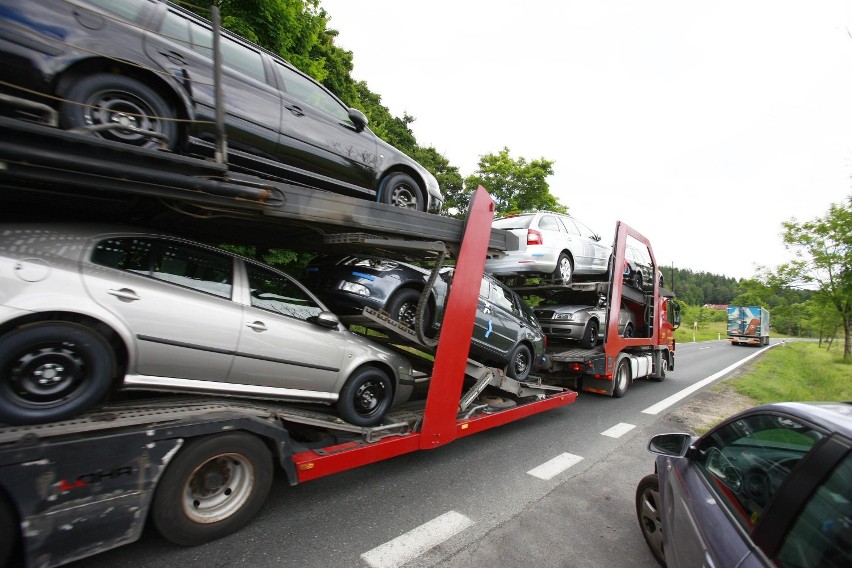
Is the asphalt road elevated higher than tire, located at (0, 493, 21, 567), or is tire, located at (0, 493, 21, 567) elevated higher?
tire, located at (0, 493, 21, 567)

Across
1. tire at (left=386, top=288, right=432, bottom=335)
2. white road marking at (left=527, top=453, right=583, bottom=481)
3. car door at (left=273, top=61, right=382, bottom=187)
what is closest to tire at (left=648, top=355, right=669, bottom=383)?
white road marking at (left=527, top=453, right=583, bottom=481)

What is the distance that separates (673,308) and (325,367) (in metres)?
10.0

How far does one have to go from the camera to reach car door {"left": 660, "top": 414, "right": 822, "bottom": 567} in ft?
5.12

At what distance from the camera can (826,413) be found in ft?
5.25

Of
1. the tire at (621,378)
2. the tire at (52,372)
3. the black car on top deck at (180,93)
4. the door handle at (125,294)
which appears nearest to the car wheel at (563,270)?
the tire at (621,378)

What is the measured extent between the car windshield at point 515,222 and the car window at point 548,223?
21cm

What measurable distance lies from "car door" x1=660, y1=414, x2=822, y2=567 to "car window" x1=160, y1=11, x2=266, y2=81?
13.9 ft

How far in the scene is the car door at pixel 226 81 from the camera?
2844mm

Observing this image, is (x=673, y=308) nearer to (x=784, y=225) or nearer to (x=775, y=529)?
(x=775, y=529)

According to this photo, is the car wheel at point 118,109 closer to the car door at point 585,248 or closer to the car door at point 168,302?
the car door at point 168,302

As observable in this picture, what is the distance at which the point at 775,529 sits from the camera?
1.43 metres

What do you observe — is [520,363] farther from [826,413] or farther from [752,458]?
[826,413]

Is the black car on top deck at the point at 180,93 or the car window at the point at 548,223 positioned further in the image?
the car window at the point at 548,223

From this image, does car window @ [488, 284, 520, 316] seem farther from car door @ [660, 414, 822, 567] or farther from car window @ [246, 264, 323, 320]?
car door @ [660, 414, 822, 567]
